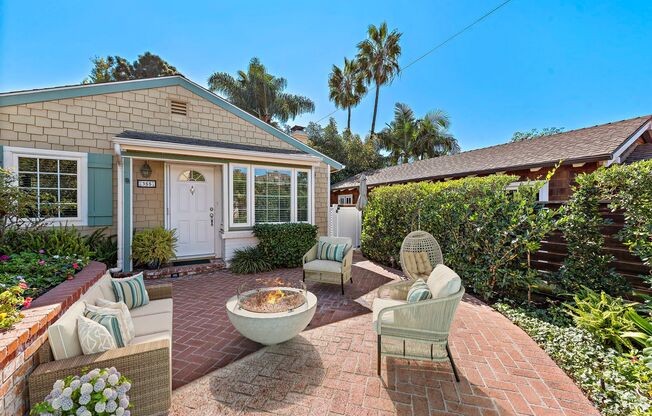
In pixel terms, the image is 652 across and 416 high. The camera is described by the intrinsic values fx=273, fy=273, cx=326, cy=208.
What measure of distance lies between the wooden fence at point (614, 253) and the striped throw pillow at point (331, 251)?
11.8 feet

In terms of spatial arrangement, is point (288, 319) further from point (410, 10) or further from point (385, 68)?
point (385, 68)

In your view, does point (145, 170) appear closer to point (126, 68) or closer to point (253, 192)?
point (253, 192)

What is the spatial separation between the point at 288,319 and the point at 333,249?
2.91 metres

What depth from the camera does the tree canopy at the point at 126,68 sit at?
17422 millimetres

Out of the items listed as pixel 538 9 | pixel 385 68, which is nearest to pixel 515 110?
pixel 385 68

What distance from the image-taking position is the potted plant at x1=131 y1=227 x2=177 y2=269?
248 inches

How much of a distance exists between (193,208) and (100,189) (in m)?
2.03

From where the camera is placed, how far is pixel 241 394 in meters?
2.53

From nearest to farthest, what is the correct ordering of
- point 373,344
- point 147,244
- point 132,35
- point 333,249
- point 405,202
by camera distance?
point 373,344 → point 333,249 → point 147,244 → point 405,202 → point 132,35

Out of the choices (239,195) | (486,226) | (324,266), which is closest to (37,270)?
(324,266)

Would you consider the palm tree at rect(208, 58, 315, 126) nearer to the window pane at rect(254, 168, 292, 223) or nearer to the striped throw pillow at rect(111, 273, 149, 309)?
the window pane at rect(254, 168, 292, 223)

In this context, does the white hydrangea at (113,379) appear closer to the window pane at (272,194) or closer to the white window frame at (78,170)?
the window pane at (272,194)

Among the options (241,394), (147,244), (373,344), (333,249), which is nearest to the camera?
(241,394)

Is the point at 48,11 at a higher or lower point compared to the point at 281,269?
higher
